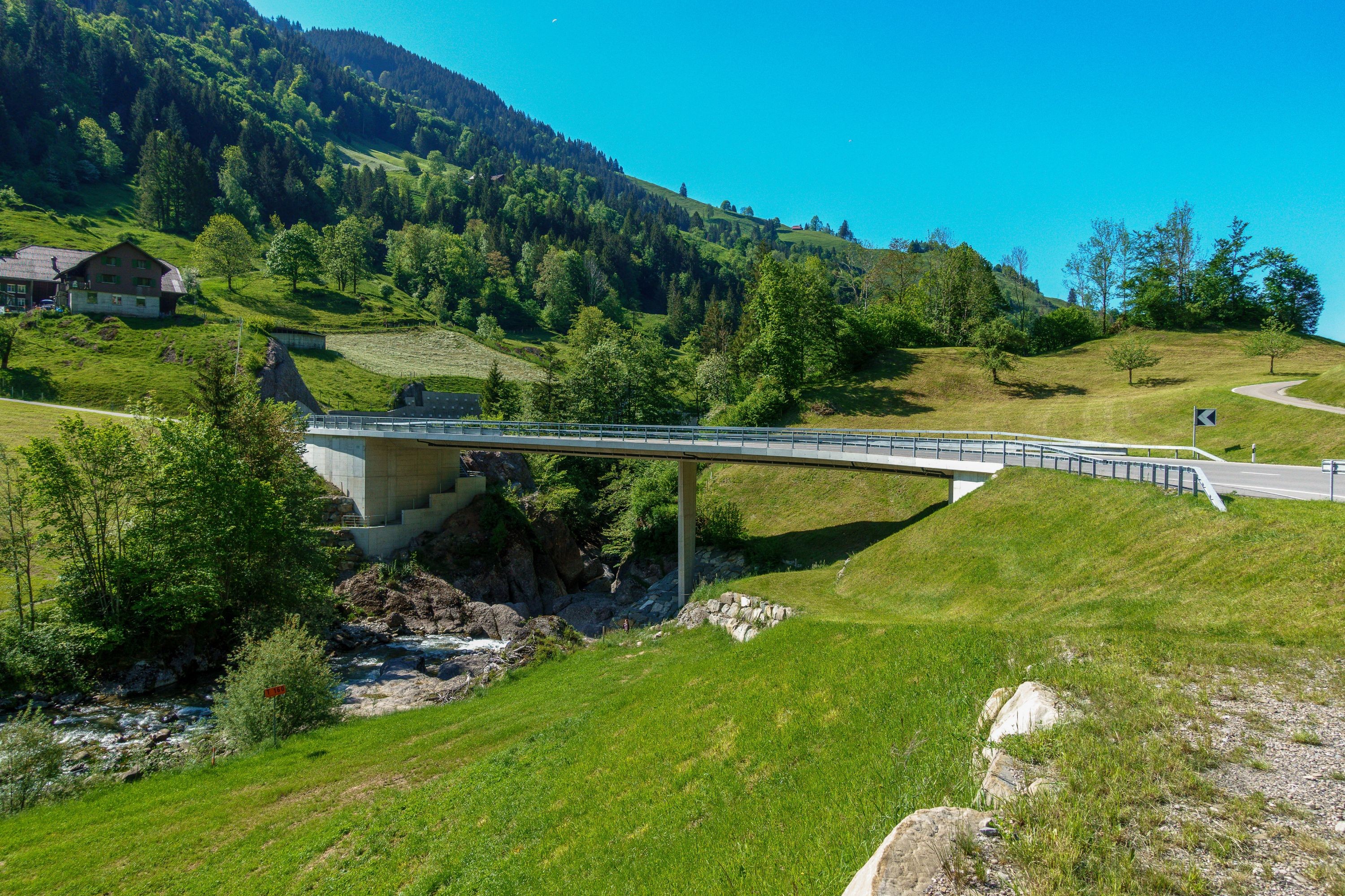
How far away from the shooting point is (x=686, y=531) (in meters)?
37.5

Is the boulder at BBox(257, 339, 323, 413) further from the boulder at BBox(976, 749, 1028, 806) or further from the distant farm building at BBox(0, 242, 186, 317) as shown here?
the boulder at BBox(976, 749, 1028, 806)

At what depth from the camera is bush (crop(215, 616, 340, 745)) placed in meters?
18.7

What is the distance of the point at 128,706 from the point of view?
23750 millimetres

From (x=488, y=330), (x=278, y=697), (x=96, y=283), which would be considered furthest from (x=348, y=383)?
(x=278, y=697)

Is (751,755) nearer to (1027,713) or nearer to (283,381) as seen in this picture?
(1027,713)

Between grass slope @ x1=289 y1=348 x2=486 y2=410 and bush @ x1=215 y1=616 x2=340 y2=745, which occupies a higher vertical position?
grass slope @ x1=289 y1=348 x2=486 y2=410

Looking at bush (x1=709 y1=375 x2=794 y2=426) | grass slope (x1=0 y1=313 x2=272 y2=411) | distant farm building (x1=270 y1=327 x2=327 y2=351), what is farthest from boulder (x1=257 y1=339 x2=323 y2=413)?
bush (x1=709 y1=375 x2=794 y2=426)

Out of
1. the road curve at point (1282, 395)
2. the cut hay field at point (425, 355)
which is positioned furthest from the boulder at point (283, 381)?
the road curve at point (1282, 395)

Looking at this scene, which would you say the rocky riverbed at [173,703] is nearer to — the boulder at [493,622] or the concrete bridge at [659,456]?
the boulder at [493,622]

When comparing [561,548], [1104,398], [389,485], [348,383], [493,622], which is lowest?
[493,622]

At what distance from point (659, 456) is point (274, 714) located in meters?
22.8

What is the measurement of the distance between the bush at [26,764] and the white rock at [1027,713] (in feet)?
73.3

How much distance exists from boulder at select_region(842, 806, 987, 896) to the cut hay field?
279 feet

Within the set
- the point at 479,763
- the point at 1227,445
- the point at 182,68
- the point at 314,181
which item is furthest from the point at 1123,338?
the point at 182,68
